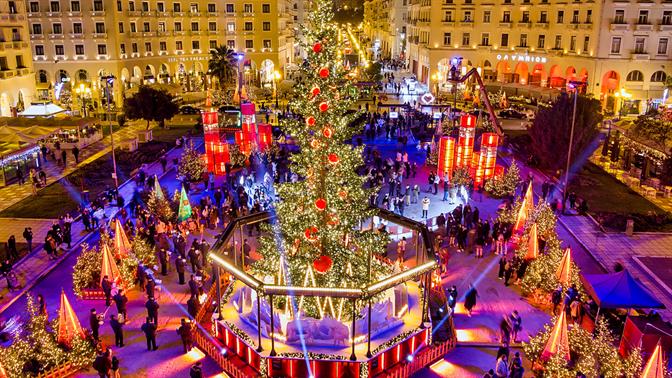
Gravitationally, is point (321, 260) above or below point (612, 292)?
above

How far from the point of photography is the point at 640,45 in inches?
2176

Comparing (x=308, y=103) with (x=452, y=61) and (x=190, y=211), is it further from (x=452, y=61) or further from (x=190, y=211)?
(x=452, y=61)

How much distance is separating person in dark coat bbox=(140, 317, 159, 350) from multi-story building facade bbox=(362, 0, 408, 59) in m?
85.7

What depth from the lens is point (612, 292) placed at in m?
19.0

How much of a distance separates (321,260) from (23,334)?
404 inches

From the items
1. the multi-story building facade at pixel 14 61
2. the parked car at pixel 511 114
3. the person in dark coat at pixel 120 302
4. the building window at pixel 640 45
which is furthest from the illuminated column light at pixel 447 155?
the multi-story building facade at pixel 14 61

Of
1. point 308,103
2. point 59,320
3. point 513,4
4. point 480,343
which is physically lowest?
point 480,343

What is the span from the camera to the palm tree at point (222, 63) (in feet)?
221

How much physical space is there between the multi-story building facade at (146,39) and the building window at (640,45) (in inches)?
1371

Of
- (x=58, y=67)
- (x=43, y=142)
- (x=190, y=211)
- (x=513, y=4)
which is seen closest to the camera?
(x=190, y=211)

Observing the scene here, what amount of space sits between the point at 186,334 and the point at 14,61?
152ft

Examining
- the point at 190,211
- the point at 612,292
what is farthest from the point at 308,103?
the point at 190,211

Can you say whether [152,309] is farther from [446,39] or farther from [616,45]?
[446,39]

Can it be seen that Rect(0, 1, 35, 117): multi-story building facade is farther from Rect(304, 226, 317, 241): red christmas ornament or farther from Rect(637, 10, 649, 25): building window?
Rect(637, 10, 649, 25): building window
